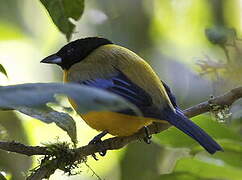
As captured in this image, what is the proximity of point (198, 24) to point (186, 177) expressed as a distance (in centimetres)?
210

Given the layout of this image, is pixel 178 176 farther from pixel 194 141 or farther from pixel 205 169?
pixel 194 141

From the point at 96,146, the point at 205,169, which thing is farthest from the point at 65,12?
the point at 205,169

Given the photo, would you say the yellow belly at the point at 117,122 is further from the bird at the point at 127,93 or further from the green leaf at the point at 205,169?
Answer: the green leaf at the point at 205,169

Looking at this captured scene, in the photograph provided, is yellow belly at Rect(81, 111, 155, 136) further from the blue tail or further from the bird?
the blue tail

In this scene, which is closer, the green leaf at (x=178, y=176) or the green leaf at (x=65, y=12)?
the green leaf at (x=178, y=176)

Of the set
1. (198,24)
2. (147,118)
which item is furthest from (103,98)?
(198,24)

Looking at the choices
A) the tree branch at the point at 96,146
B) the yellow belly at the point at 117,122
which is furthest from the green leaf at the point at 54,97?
the yellow belly at the point at 117,122

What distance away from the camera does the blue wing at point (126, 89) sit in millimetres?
2842

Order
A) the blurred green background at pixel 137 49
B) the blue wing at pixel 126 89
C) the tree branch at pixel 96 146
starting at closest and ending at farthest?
the tree branch at pixel 96 146 → the blue wing at pixel 126 89 → the blurred green background at pixel 137 49

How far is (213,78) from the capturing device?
2.97m

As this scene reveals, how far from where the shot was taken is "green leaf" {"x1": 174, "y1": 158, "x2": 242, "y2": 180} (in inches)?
91.1

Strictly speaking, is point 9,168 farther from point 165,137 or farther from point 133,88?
point 165,137

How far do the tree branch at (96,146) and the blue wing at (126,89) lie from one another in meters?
0.11

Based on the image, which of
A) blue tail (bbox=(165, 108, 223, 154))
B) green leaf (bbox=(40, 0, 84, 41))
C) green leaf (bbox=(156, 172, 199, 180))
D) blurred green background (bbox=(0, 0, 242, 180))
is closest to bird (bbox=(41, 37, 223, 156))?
blue tail (bbox=(165, 108, 223, 154))
